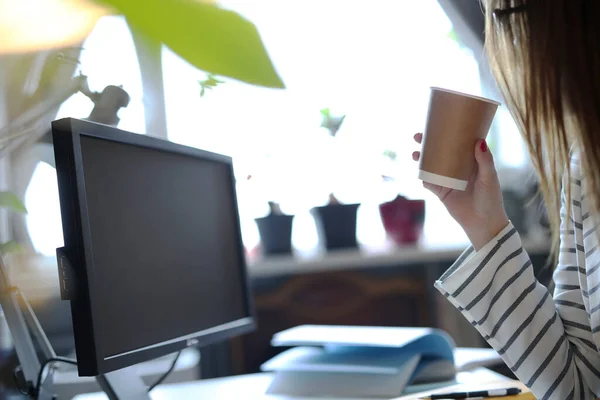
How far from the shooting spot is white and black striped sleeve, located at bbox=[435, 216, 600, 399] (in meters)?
0.88

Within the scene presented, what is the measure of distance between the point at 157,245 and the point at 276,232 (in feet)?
3.73

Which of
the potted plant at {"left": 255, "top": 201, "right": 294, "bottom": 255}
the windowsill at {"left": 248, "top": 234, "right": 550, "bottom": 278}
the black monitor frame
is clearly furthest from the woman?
the potted plant at {"left": 255, "top": 201, "right": 294, "bottom": 255}

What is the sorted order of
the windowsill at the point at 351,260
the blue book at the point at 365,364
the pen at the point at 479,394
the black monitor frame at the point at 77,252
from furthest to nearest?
the windowsill at the point at 351,260 → the blue book at the point at 365,364 → the pen at the point at 479,394 → the black monitor frame at the point at 77,252

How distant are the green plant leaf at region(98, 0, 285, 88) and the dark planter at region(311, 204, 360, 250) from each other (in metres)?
1.81

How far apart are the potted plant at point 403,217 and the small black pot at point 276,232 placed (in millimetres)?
314

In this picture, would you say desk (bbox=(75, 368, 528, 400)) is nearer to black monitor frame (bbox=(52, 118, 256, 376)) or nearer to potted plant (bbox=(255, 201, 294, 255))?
black monitor frame (bbox=(52, 118, 256, 376))

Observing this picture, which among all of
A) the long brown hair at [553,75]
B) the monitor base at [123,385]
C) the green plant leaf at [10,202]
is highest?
the long brown hair at [553,75]

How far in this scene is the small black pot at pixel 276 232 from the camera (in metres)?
1.99

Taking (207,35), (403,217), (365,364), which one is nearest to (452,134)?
(365,364)

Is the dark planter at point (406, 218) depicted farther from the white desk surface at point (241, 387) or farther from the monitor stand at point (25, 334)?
the monitor stand at point (25, 334)

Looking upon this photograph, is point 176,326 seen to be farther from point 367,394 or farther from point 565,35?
point 565,35

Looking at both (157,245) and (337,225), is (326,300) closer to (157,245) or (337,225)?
(337,225)

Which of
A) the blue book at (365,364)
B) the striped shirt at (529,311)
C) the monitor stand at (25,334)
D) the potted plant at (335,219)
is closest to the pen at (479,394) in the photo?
the striped shirt at (529,311)

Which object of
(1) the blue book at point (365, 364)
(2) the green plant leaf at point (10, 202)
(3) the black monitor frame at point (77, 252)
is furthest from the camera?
(1) the blue book at point (365, 364)
